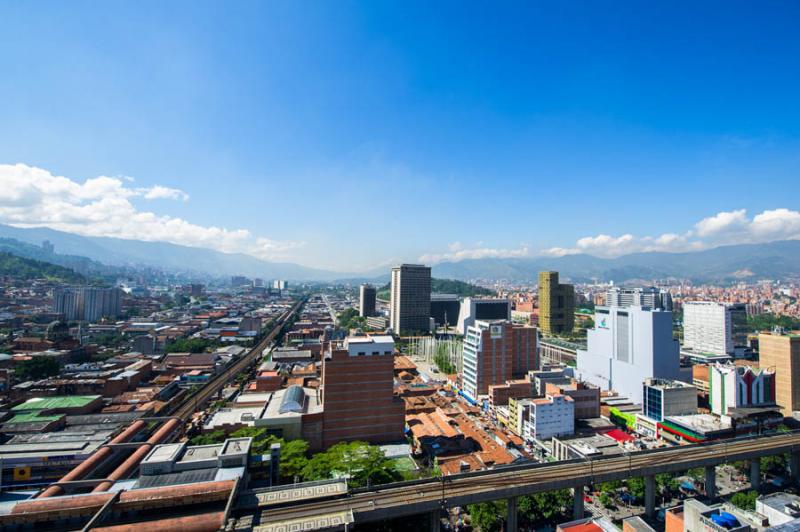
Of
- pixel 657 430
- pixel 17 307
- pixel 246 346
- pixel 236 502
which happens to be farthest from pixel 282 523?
pixel 17 307

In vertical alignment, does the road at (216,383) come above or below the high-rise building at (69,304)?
below

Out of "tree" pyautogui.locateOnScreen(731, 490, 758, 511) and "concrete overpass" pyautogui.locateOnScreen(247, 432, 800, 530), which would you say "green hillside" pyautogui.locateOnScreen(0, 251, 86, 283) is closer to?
"concrete overpass" pyautogui.locateOnScreen(247, 432, 800, 530)

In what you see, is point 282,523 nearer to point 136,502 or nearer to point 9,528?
point 136,502

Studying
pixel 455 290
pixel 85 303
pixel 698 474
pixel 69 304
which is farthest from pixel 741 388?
pixel 455 290

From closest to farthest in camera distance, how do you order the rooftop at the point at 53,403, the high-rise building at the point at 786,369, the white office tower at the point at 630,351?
the rooftop at the point at 53,403
the high-rise building at the point at 786,369
the white office tower at the point at 630,351

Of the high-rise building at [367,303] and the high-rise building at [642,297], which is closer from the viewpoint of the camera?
the high-rise building at [642,297]

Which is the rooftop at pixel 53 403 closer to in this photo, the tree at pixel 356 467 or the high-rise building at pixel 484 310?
the tree at pixel 356 467

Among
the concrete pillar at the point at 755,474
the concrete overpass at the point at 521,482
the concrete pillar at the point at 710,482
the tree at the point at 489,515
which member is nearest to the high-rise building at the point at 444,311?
the concrete overpass at the point at 521,482
